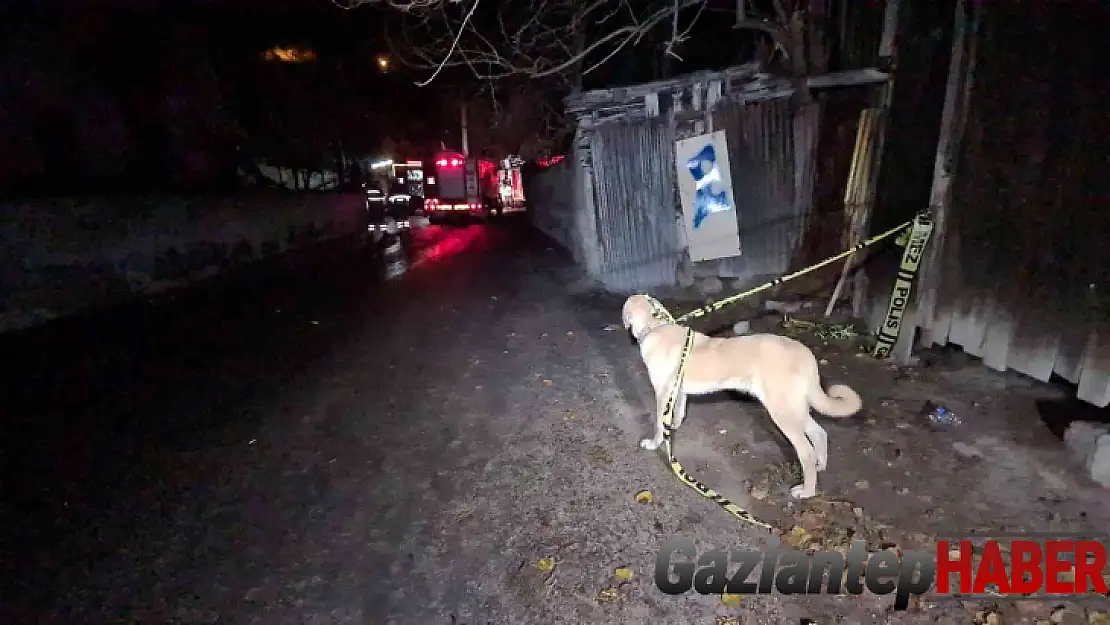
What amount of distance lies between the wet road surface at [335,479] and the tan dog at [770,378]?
0.72m

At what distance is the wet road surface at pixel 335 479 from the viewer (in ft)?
10.1

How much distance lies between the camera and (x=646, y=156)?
9.27 meters

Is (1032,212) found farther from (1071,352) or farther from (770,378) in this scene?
(770,378)

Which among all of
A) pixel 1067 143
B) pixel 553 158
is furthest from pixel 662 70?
pixel 1067 143

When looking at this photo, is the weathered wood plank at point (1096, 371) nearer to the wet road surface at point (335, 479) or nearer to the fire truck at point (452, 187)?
the wet road surface at point (335, 479)

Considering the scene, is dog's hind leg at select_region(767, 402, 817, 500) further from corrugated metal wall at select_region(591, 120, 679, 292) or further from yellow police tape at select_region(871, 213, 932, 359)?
corrugated metal wall at select_region(591, 120, 679, 292)

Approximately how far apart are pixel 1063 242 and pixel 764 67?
5073mm

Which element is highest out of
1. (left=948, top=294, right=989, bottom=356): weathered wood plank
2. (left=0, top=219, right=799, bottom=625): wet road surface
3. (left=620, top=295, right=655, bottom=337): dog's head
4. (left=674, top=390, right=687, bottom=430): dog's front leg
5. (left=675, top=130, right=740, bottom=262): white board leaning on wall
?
(left=675, top=130, right=740, bottom=262): white board leaning on wall

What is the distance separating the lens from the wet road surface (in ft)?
10.1

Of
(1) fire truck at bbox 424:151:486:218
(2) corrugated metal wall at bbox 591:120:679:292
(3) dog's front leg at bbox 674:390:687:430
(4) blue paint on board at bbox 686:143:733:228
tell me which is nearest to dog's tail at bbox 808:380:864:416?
(3) dog's front leg at bbox 674:390:687:430

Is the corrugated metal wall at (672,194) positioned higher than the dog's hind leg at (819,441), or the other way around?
the corrugated metal wall at (672,194)

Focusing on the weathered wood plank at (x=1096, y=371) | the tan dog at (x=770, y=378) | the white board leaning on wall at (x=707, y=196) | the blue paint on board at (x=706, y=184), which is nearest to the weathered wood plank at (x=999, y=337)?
the weathered wood plank at (x=1096, y=371)

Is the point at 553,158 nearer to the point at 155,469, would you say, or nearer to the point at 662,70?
the point at 662,70

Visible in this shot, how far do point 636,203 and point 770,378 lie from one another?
6311 mm
